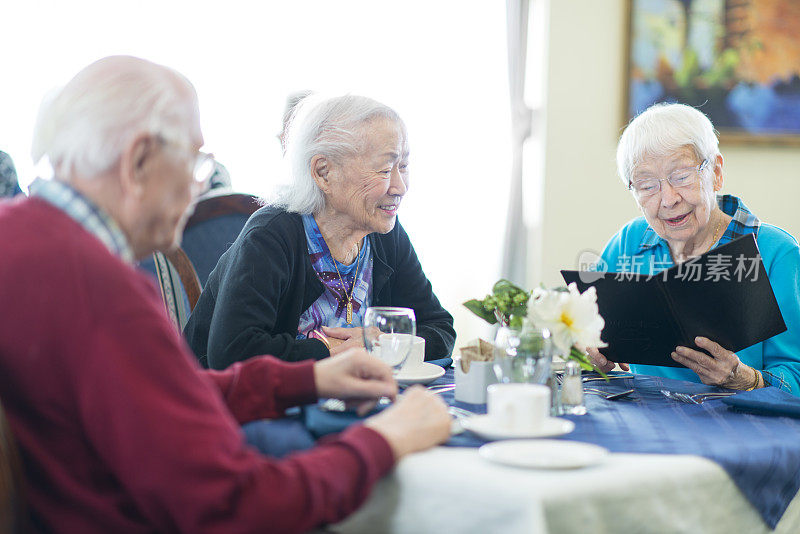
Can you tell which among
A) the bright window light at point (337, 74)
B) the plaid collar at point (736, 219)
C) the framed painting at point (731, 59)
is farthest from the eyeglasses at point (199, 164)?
the framed painting at point (731, 59)

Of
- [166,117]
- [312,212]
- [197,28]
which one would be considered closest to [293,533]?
[166,117]

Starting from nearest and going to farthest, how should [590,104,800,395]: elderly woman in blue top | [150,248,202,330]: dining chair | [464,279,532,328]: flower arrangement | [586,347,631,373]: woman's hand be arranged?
[464,279,532,328]: flower arrangement < [586,347,631,373]: woman's hand < [590,104,800,395]: elderly woman in blue top < [150,248,202,330]: dining chair

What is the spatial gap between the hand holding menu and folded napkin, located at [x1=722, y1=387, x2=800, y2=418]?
0.18 m

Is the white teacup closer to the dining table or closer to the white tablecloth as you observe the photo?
the dining table

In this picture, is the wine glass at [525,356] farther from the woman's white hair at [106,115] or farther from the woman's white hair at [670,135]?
the woman's white hair at [670,135]

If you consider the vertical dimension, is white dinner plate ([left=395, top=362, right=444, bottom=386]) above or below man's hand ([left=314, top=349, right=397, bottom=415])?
below

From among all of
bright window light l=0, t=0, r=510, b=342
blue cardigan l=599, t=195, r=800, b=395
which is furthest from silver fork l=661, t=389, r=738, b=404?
bright window light l=0, t=0, r=510, b=342

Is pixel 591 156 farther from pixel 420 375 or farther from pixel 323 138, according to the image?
pixel 420 375

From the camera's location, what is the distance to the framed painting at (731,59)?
12.8 ft

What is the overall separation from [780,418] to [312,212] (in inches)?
49.0

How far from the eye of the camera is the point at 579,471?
1015 mm

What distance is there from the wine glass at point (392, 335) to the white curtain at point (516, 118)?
288 cm

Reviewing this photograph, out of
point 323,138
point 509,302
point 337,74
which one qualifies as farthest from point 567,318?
point 337,74

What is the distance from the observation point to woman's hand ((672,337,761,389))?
1604 millimetres
